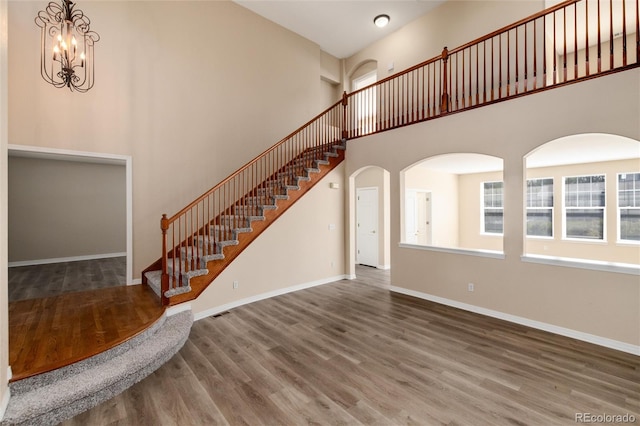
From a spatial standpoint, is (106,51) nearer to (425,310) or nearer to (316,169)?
(316,169)

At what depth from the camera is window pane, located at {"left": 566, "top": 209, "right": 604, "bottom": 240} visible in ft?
20.8

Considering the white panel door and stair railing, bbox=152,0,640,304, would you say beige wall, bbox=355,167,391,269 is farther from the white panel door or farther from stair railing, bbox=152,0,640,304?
stair railing, bbox=152,0,640,304

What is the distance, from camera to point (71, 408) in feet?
7.18

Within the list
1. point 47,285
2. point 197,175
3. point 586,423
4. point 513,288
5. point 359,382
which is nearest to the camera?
point 586,423

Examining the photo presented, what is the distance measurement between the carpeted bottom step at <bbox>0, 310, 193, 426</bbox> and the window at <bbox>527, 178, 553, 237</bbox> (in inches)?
333

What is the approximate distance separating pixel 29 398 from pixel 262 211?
10.9 feet

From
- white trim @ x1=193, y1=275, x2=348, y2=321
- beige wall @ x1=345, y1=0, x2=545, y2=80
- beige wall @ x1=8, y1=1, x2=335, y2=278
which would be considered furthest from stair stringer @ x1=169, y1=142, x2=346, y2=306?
beige wall @ x1=345, y1=0, x2=545, y2=80

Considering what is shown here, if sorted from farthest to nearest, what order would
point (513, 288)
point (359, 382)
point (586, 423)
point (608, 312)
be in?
point (513, 288)
point (608, 312)
point (359, 382)
point (586, 423)

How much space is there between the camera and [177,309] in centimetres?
382

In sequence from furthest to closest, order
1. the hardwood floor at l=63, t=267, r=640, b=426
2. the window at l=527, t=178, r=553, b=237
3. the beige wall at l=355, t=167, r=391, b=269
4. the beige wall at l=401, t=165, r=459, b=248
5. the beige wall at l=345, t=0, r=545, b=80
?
the beige wall at l=401, t=165, r=459, b=248
the beige wall at l=355, t=167, r=391, b=269
the window at l=527, t=178, r=553, b=237
the beige wall at l=345, t=0, r=545, b=80
the hardwood floor at l=63, t=267, r=640, b=426

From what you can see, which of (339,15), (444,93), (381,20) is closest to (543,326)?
(444,93)

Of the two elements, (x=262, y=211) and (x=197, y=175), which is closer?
(x=262, y=211)

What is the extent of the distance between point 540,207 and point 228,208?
302 inches

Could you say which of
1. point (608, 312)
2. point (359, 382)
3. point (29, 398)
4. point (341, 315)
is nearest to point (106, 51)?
point (29, 398)
